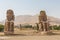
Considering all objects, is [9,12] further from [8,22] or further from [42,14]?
[42,14]

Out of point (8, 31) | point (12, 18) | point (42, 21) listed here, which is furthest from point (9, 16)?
point (42, 21)

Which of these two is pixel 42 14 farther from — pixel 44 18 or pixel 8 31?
pixel 8 31

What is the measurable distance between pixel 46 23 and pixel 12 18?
5608 mm

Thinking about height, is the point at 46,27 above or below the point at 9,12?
below

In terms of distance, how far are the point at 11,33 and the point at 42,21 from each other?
234 inches

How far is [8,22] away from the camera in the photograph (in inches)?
1135

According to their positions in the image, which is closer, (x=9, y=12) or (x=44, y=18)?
(x=9, y=12)

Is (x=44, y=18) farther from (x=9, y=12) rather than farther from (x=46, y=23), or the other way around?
(x=9, y=12)

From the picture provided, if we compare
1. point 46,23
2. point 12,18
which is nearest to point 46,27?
point 46,23

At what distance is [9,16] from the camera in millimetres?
29172

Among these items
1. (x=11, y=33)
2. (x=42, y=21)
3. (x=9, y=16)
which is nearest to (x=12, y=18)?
(x=9, y=16)

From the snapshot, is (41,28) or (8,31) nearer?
(8,31)

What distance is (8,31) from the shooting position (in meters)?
28.4

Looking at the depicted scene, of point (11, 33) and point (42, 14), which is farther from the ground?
point (42, 14)
